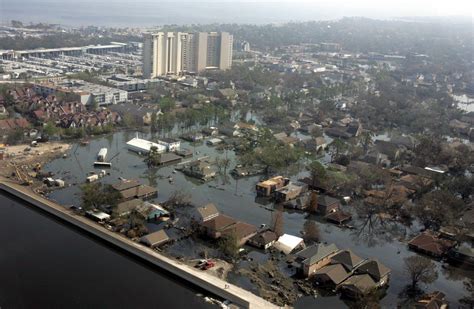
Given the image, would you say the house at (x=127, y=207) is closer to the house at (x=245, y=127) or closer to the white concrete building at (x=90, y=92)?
the house at (x=245, y=127)

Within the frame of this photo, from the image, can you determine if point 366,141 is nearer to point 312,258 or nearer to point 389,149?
point 389,149

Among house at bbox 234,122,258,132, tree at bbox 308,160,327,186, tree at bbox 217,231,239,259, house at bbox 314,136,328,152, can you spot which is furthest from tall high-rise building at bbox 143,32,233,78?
tree at bbox 217,231,239,259

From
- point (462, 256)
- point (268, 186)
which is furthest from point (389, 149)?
point (462, 256)

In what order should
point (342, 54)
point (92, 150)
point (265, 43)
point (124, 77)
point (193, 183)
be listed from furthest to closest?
point (265, 43)
point (342, 54)
point (124, 77)
point (92, 150)
point (193, 183)

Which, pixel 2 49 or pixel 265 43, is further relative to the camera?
pixel 265 43

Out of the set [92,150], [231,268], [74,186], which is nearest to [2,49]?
[92,150]

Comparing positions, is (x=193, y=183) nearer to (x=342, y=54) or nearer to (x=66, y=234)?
(x=66, y=234)
